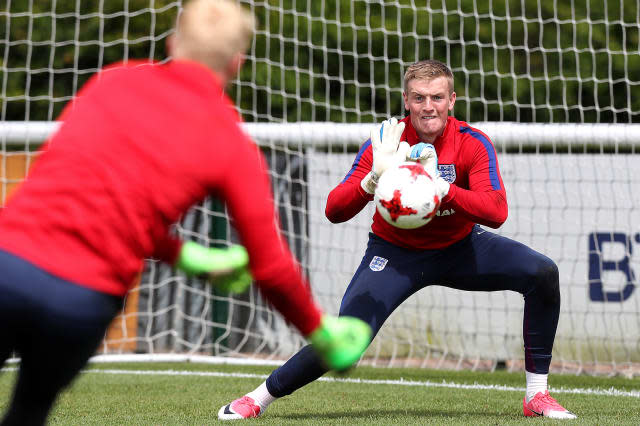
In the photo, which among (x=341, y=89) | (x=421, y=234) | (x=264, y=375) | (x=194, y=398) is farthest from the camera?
(x=341, y=89)

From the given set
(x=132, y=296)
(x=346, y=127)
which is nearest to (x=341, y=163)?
(x=346, y=127)

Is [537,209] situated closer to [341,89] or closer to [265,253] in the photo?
[341,89]

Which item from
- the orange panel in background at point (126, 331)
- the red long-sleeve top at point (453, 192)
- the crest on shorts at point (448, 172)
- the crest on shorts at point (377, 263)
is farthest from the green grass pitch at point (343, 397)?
the crest on shorts at point (448, 172)

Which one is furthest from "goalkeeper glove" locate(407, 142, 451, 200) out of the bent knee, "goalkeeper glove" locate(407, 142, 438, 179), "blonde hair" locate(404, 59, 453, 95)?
the bent knee

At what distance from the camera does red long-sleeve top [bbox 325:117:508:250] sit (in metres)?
4.52

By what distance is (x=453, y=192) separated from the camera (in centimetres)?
446

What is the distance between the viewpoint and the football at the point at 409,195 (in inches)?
160

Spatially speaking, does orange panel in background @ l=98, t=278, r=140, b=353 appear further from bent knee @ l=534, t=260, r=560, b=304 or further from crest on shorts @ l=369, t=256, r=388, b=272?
bent knee @ l=534, t=260, r=560, b=304

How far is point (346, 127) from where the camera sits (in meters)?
7.71

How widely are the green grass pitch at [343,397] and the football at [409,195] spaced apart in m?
0.74

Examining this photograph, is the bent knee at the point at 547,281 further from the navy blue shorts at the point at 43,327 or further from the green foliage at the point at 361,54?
the green foliage at the point at 361,54

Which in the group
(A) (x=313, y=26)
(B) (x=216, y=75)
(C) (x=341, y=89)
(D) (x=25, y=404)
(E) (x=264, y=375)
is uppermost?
(A) (x=313, y=26)

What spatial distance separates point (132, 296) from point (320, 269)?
174 cm

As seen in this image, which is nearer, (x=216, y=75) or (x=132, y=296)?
(x=216, y=75)
